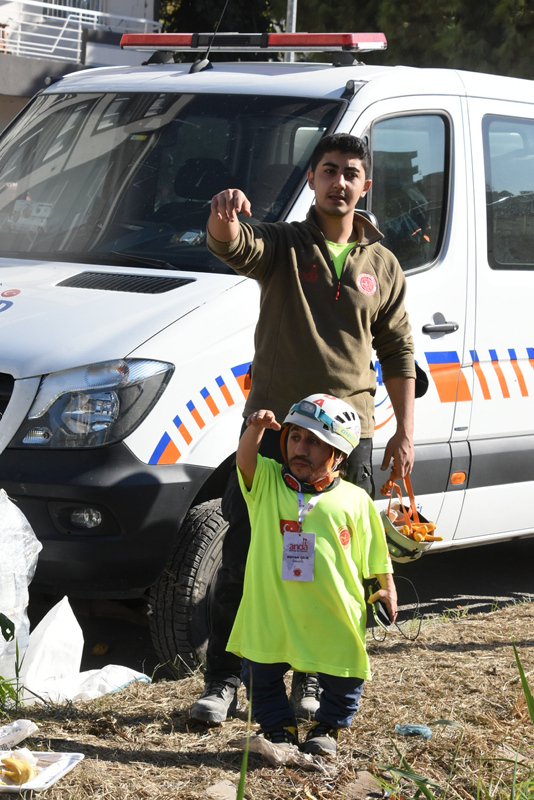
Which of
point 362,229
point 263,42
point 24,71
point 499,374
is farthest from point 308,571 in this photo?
point 24,71

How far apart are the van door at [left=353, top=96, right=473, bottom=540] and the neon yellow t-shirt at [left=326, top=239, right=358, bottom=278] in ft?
3.76

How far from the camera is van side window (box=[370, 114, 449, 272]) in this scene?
182 inches

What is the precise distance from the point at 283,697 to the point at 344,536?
52cm

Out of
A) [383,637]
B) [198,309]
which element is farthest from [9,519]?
[383,637]

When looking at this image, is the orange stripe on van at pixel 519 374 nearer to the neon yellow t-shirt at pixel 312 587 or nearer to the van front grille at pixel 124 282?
the van front grille at pixel 124 282

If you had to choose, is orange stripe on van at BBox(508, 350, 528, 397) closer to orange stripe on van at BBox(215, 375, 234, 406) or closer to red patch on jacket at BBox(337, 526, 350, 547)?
orange stripe on van at BBox(215, 375, 234, 406)

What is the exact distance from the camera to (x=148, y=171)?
4.71m

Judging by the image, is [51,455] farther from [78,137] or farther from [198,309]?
[78,137]

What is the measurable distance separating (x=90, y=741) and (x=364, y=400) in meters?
1.31

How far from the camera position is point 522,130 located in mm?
5367

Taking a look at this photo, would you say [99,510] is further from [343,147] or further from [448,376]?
[448,376]

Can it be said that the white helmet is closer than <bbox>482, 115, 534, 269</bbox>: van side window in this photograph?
Yes

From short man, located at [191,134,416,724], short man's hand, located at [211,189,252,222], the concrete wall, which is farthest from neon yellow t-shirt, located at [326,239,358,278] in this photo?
the concrete wall

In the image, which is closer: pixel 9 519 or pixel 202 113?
pixel 9 519
